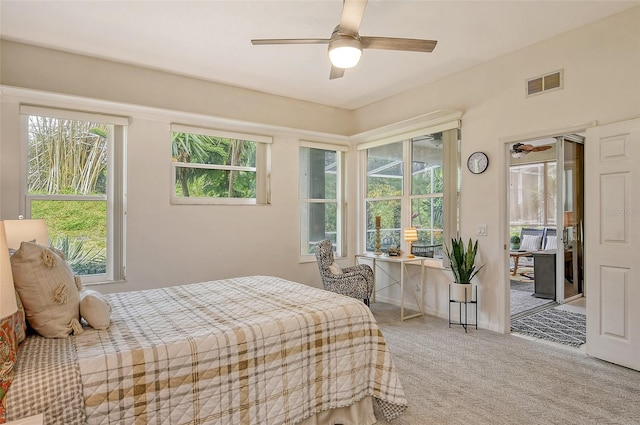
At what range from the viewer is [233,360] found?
1.67 meters

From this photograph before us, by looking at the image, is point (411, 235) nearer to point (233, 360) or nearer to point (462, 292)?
point (462, 292)

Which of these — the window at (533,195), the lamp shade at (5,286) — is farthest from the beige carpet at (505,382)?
the window at (533,195)

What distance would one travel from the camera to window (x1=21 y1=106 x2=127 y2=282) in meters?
3.44

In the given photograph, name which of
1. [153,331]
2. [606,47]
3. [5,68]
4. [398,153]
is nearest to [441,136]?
[398,153]

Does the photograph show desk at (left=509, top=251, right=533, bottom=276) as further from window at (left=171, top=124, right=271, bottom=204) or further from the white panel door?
window at (left=171, top=124, right=271, bottom=204)

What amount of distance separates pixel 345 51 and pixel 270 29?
3.79 ft

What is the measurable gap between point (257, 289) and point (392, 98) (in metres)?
3.49

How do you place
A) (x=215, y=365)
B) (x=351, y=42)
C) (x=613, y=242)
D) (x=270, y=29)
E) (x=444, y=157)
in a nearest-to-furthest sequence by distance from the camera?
(x=215, y=365) → (x=351, y=42) → (x=613, y=242) → (x=270, y=29) → (x=444, y=157)

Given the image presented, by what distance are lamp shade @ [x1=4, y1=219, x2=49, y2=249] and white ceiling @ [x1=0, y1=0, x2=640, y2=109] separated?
173cm

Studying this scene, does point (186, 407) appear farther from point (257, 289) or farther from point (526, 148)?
point (526, 148)

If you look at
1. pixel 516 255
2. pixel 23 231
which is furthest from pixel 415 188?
pixel 23 231

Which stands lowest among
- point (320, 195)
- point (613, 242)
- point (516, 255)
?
Answer: point (516, 255)

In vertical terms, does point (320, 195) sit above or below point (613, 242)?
above

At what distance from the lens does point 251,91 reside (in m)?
4.60
